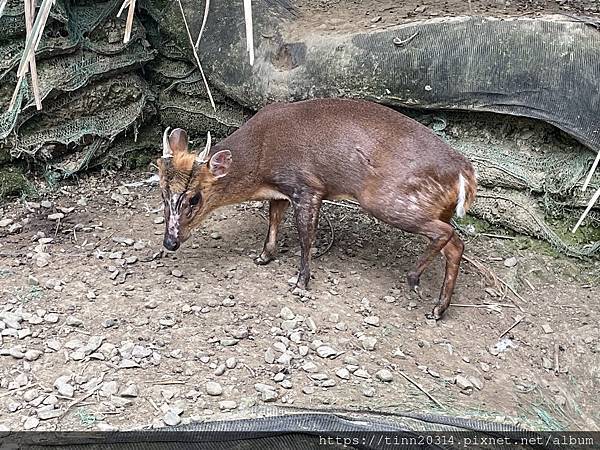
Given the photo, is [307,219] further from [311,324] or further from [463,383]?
[463,383]

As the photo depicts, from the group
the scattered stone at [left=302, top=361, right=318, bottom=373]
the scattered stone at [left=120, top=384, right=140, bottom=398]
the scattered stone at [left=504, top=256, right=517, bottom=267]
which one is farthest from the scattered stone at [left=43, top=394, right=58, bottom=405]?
the scattered stone at [left=504, top=256, right=517, bottom=267]

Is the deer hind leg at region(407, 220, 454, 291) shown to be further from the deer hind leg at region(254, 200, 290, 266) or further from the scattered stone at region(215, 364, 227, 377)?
the scattered stone at region(215, 364, 227, 377)

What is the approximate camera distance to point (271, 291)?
410cm

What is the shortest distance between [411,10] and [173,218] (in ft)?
6.91

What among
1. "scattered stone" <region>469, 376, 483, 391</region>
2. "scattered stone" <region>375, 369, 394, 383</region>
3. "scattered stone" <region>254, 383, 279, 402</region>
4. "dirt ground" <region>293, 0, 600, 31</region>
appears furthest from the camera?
"dirt ground" <region>293, 0, 600, 31</region>

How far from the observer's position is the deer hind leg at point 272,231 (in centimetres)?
439

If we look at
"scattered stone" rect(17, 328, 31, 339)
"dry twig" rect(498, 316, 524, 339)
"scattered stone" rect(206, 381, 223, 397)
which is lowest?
"dry twig" rect(498, 316, 524, 339)

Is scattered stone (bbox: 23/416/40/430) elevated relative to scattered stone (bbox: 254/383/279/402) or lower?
elevated

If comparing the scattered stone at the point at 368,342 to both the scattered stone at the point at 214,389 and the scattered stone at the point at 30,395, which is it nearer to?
the scattered stone at the point at 214,389

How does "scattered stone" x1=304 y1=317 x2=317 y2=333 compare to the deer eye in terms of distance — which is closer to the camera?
"scattered stone" x1=304 y1=317 x2=317 y2=333

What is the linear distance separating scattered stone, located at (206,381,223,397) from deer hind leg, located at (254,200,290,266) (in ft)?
3.79

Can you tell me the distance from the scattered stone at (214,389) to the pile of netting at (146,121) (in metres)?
2.11

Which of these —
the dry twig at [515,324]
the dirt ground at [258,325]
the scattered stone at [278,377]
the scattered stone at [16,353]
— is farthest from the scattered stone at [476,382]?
the scattered stone at [16,353]

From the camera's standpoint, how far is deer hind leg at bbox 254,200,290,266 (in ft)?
14.4
